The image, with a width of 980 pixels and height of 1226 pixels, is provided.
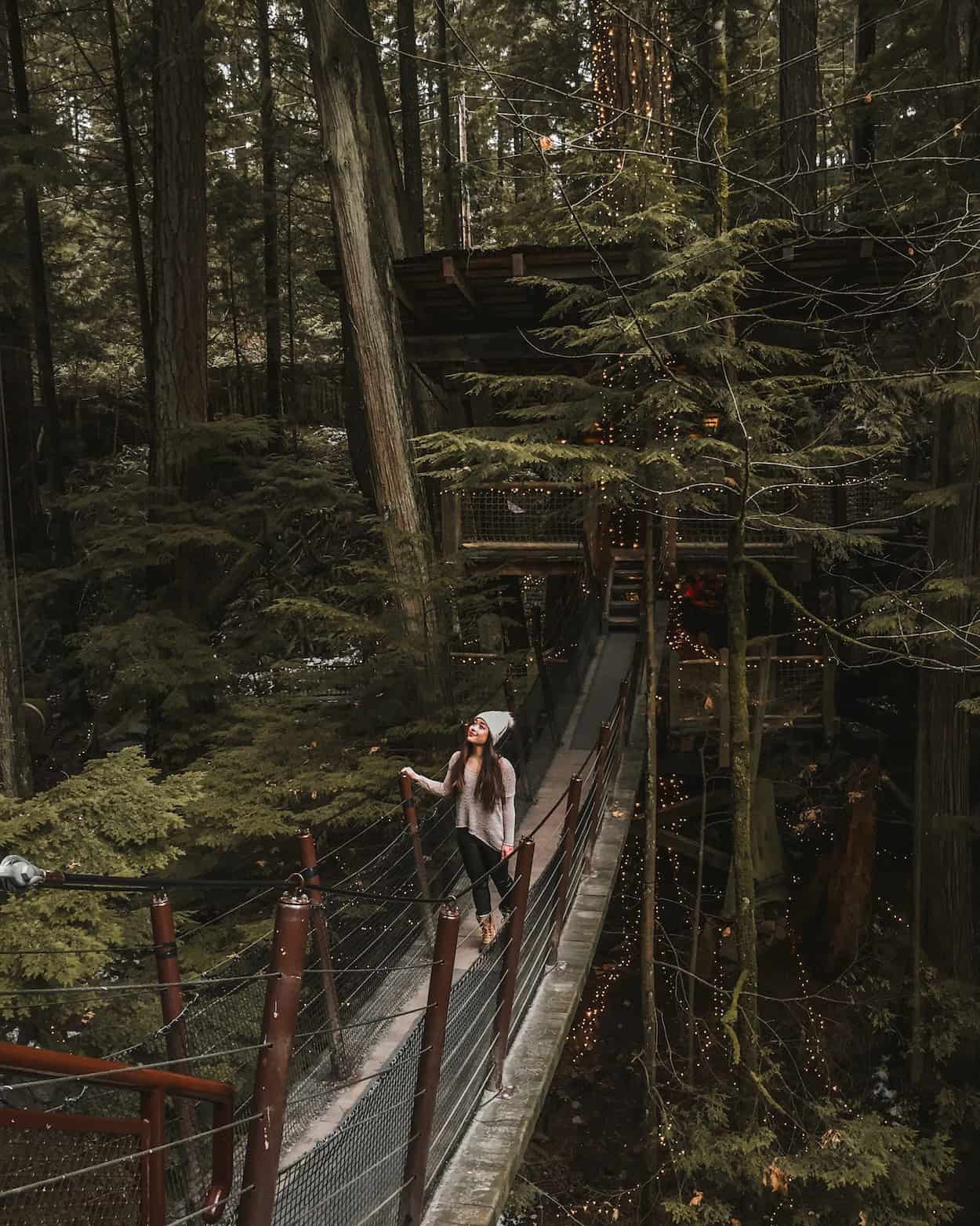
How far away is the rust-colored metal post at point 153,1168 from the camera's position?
1.77m

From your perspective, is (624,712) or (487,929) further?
(624,712)

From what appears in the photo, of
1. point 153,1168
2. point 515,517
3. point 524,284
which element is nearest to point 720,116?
point 524,284

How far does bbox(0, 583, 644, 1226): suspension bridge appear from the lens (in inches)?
70.8

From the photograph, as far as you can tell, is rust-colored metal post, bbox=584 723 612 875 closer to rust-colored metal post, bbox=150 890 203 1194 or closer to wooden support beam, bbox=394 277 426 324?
rust-colored metal post, bbox=150 890 203 1194

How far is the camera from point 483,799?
203 inches

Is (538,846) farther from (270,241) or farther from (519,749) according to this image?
(270,241)

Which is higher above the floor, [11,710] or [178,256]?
[178,256]

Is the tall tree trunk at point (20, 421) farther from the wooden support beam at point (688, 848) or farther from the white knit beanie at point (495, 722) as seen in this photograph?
the white knit beanie at point (495, 722)

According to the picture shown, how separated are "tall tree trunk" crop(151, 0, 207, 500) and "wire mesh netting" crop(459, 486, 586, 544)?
3.28 m

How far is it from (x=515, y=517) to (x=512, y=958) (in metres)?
7.90

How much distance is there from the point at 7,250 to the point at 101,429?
887 centimetres

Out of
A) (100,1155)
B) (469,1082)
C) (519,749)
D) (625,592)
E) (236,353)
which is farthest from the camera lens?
(236,353)

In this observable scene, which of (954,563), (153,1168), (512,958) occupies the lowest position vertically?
(512,958)

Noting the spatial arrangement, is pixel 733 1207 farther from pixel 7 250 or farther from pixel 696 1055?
pixel 7 250
